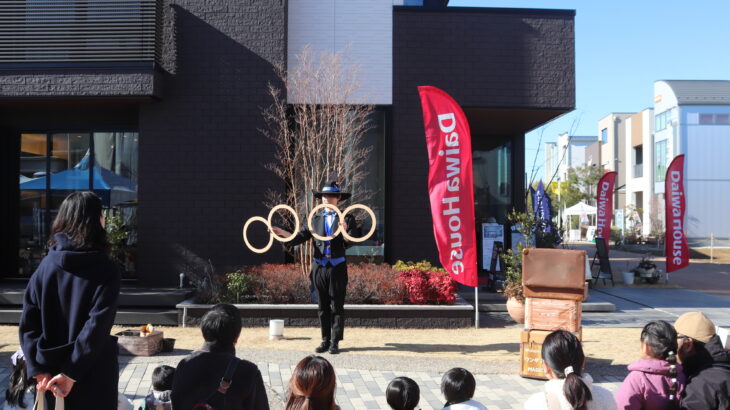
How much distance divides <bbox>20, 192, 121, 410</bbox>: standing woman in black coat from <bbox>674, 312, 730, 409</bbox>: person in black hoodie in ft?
10.5

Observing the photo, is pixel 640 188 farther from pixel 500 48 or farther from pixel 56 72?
pixel 56 72

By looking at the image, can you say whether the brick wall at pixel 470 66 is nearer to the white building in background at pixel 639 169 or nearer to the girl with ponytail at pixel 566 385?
the girl with ponytail at pixel 566 385

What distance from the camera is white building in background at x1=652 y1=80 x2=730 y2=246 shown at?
139 feet

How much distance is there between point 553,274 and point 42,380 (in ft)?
16.5

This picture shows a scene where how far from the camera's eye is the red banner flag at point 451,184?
8695mm

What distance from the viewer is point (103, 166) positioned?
1256 cm

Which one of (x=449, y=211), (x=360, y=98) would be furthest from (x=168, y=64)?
(x=449, y=211)

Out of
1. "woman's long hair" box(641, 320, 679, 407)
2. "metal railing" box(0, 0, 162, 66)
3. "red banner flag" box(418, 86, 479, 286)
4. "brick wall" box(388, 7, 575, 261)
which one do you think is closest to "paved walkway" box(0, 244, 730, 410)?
"red banner flag" box(418, 86, 479, 286)

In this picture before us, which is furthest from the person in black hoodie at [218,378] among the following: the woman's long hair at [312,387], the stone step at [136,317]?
the stone step at [136,317]

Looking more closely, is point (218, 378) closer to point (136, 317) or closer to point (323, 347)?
point (323, 347)

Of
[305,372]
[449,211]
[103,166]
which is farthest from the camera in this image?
[103,166]

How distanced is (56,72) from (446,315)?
320 inches

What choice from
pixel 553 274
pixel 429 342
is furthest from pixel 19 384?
pixel 429 342

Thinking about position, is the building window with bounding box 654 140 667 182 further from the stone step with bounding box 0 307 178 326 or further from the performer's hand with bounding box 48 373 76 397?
the performer's hand with bounding box 48 373 76 397
